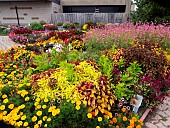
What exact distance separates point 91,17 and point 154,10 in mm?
11463

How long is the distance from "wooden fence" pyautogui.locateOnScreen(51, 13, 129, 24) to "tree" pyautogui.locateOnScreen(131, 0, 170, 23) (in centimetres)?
974

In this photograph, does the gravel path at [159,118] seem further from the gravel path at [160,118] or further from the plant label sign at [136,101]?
the plant label sign at [136,101]

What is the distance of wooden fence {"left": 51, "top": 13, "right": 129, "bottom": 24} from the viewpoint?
74.2 feet

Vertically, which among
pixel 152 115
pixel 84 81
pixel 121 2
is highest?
pixel 121 2

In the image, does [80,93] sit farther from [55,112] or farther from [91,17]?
[91,17]

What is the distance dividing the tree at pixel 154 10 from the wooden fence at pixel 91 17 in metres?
9.74

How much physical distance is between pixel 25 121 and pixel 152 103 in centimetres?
245

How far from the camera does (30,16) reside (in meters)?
23.9

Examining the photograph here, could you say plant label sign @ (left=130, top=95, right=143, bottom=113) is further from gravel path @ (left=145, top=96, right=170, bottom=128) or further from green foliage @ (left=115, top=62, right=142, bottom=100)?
gravel path @ (left=145, top=96, right=170, bottom=128)

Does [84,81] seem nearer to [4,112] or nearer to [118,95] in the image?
[118,95]

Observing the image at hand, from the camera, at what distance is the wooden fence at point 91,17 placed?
74.2 feet

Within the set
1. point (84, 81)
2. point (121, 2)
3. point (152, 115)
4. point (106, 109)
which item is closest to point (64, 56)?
point (84, 81)

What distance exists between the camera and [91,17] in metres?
22.7

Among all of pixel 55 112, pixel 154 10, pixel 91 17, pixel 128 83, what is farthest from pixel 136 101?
pixel 91 17
